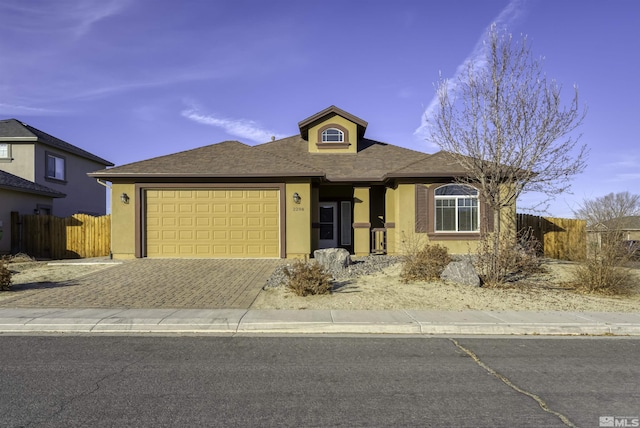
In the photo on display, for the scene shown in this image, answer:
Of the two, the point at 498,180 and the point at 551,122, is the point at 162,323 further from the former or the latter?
the point at 551,122

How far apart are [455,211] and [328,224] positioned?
227 inches

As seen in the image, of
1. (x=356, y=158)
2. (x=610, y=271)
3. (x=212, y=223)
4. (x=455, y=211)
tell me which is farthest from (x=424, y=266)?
(x=356, y=158)

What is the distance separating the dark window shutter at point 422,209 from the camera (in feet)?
54.8

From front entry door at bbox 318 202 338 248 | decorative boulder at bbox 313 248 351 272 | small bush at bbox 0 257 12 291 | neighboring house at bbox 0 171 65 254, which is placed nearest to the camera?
small bush at bbox 0 257 12 291

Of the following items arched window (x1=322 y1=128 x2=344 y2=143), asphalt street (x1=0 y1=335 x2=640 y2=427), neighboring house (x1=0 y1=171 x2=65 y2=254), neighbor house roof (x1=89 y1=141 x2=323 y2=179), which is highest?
arched window (x1=322 y1=128 x2=344 y2=143)

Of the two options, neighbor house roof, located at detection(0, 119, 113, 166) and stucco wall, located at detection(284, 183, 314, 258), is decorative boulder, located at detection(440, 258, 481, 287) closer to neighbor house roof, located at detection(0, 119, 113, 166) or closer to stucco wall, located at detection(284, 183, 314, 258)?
stucco wall, located at detection(284, 183, 314, 258)

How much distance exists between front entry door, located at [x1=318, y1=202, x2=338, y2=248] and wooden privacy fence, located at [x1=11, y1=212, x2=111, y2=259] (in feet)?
30.9

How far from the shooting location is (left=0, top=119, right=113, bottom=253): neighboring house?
19803mm

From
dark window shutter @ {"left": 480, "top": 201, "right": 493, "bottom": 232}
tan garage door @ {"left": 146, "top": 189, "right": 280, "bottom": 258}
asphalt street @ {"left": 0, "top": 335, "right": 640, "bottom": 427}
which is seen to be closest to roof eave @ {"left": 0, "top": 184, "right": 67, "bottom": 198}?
tan garage door @ {"left": 146, "top": 189, "right": 280, "bottom": 258}

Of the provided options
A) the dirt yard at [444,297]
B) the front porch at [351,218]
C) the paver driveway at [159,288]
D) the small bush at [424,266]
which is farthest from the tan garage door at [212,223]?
the small bush at [424,266]

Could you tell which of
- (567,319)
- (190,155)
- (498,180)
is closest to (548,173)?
(498,180)

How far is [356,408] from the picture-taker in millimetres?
4379

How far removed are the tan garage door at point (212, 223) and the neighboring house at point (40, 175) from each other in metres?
7.93

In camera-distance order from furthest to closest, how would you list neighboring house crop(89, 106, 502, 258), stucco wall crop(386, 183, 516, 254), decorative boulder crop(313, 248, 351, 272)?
stucco wall crop(386, 183, 516, 254), neighboring house crop(89, 106, 502, 258), decorative boulder crop(313, 248, 351, 272)
